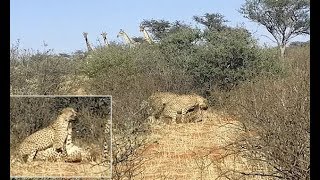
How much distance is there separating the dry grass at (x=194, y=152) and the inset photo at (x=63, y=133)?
4.72 ft

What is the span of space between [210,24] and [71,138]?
9.43m

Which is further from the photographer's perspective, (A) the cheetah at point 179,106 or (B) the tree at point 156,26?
(B) the tree at point 156,26

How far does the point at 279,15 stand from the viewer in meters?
13.0

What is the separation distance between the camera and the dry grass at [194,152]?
4.25 meters

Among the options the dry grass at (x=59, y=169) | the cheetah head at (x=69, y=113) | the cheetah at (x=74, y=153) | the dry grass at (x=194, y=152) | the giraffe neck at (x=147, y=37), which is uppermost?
the giraffe neck at (x=147, y=37)

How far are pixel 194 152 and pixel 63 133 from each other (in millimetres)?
3657

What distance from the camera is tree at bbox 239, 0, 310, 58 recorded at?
1271 cm

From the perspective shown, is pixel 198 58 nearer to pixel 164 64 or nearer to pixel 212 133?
pixel 164 64

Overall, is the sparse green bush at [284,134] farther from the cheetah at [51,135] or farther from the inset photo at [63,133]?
the cheetah at [51,135]

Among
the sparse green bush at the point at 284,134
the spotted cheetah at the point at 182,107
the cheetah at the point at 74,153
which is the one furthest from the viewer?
the spotted cheetah at the point at 182,107

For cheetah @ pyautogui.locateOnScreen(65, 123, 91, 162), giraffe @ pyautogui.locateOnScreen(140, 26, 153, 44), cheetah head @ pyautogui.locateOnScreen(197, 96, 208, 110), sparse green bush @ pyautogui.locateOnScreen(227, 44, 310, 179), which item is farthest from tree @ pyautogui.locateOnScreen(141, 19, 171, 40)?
cheetah @ pyautogui.locateOnScreen(65, 123, 91, 162)

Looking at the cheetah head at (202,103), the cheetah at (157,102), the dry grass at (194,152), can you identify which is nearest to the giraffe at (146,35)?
the cheetah head at (202,103)

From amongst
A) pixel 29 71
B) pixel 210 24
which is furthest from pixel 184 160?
pixel 210 24

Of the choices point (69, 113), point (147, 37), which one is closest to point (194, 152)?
point (69, 113)
